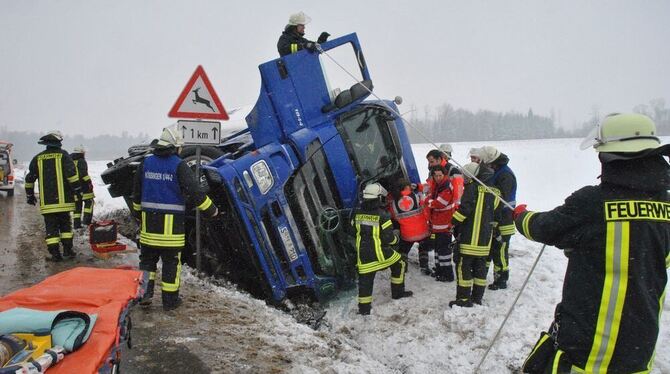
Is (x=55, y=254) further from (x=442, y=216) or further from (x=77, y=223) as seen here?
(x=442, y=216)

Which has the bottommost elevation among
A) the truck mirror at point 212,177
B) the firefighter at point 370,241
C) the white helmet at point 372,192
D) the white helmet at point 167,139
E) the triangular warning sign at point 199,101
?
the firefighter at point 370,241

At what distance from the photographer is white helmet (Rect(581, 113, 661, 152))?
210 cm

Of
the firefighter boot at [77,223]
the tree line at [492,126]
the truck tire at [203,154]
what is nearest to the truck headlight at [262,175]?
the truck tire at [203,154]

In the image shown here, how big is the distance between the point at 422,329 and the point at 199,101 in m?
3.56

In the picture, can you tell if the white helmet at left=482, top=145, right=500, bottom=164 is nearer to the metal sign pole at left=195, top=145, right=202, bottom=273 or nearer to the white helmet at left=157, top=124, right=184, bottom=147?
the metal sign pole at left=195, top=145, right=202, bottom=273

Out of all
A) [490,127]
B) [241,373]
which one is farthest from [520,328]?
[490,127]

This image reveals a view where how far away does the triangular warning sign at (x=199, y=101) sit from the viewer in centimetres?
553

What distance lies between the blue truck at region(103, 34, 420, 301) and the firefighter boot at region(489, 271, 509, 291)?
1.70 metres

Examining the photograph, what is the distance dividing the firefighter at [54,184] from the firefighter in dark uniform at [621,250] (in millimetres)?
5918

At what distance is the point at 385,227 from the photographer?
17.2ft

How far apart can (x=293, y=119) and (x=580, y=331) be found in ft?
13.3

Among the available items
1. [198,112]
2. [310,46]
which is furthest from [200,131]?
[310,46]

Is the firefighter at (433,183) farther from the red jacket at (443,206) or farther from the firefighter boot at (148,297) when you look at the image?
the firefighter boot at (148,297)

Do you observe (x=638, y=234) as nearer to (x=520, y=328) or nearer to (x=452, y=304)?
(x=520, y=328)
